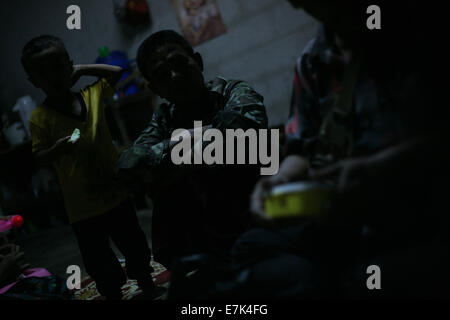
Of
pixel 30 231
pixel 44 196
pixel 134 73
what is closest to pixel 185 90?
pixel 134 73

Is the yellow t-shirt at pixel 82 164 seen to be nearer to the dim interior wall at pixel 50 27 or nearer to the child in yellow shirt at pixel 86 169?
the child in yellow shirt at pixel 86 169

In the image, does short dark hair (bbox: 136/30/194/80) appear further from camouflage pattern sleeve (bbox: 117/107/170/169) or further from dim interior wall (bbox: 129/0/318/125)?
dim interior wall (bbox: 129/0/318/125)

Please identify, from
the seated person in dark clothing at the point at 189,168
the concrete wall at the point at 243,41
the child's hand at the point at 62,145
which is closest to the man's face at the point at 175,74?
the seated person in dark clothing at the point at 189,168

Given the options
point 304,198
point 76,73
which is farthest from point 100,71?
point 304,198

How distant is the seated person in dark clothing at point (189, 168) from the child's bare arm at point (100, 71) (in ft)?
1.55

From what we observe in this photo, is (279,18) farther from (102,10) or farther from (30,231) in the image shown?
(30,231)

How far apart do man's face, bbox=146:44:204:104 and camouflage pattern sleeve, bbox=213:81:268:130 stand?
0.11m

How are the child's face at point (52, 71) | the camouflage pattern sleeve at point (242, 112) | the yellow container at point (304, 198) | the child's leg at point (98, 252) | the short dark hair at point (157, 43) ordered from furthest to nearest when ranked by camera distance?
the child's leg at point (98, 252) → the child's face at point (52, 71) → the short dark hair at point (157, 43) → the camouflage pattern sleeve at point (242, 112) → the yellow container at point (304, 198)

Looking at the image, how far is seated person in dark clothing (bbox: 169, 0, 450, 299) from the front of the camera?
47 cm

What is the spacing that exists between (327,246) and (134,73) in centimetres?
248

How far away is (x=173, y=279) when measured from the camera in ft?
1.96

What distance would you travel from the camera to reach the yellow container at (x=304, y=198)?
46 cm

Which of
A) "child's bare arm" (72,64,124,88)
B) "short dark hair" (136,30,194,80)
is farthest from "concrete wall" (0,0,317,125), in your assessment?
"short dark hair" (136,30,194,80)

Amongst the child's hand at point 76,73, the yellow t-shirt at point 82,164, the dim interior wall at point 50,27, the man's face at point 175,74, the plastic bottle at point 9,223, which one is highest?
the dim interior wall at point 50,27
